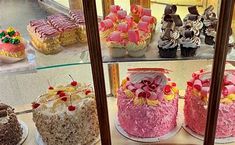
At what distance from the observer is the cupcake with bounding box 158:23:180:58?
131cm

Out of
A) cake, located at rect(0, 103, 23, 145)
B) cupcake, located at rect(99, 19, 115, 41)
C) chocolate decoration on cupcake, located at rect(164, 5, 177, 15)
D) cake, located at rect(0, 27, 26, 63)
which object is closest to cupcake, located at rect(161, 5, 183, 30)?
chocolate decoration on cupcake, located at rect(164, 5, 177, 15)

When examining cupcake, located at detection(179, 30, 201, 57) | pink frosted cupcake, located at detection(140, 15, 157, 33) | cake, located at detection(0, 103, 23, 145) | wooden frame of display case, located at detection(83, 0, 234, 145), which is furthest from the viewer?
cake, located at detection(0, 103, 23, 145)

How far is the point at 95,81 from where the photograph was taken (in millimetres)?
1281

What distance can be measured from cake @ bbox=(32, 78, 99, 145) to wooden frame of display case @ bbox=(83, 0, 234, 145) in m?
0.14

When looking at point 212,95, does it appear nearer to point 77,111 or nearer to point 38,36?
point 77,111

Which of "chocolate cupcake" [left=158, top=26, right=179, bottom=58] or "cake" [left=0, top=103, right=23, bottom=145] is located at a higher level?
"chocolate cupcake" [left=158, top=26, right=179, bottom=58]

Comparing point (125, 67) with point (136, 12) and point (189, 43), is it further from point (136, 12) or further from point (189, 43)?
point (189, 43)

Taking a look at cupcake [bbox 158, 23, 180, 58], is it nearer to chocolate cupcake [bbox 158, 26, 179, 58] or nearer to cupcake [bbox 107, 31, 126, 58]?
chocolate cupcake [bbox 158, 26, 179, 58]

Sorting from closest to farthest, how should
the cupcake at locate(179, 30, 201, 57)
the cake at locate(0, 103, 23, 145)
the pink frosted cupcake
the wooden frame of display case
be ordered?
the wooden frame of display case → the cupcake at locate(179, 30, 201, 57) → the pink frosted cupcake → the cake at locate(0, 103, 23, 145)

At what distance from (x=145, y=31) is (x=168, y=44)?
126 mm

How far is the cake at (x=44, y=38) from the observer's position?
136 cm

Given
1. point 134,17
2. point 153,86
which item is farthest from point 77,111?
point 134,17

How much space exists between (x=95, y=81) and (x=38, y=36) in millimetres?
309

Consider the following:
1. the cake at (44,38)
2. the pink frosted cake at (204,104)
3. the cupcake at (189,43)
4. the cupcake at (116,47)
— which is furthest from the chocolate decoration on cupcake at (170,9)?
the cake at (44,38)
